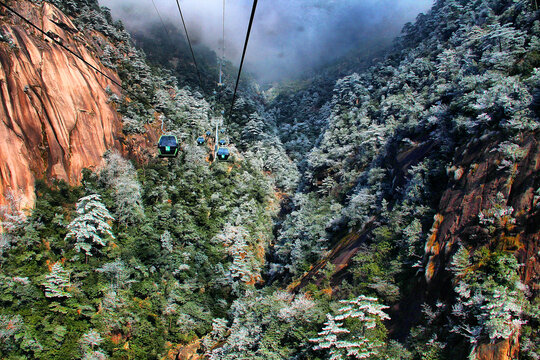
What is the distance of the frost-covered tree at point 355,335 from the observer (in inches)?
704

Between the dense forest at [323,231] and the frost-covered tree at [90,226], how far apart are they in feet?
0.67

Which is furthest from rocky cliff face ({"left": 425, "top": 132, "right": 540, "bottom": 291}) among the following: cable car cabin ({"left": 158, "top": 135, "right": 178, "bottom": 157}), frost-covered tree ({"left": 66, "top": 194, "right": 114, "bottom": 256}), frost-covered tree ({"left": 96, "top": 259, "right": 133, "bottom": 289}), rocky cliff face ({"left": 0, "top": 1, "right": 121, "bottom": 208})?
rocky cliff face ({"left": 0, "top": 1, "right": 121, "bottom": 208})

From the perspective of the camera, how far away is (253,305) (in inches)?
1170

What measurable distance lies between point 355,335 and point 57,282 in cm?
2387

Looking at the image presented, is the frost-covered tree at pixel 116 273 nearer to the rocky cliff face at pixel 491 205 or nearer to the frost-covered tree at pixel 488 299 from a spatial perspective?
the rocky cliff face at pixel 491 205

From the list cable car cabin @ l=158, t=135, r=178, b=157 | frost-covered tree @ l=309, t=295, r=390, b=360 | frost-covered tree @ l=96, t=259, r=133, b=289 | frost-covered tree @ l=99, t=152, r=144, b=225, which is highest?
frost-covered tree @ l=99, t=152, r=144, b=225

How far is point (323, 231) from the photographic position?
37.4 meters

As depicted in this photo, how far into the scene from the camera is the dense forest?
57.0ft

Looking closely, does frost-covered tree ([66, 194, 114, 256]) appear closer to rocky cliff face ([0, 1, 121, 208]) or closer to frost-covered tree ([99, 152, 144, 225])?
frost-covered tree ([99, 152, 144, 225])

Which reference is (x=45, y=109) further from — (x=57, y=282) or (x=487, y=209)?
(x=487, y=209)

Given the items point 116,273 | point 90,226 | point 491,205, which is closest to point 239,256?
point 116,273

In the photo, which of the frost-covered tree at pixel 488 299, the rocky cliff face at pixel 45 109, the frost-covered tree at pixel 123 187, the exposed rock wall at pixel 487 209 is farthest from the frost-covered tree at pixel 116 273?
the frost-covered tree at pixel 488 299

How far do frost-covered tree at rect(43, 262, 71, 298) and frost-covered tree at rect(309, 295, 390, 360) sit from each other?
2077 cm

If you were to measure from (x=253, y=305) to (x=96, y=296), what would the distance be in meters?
13.8
